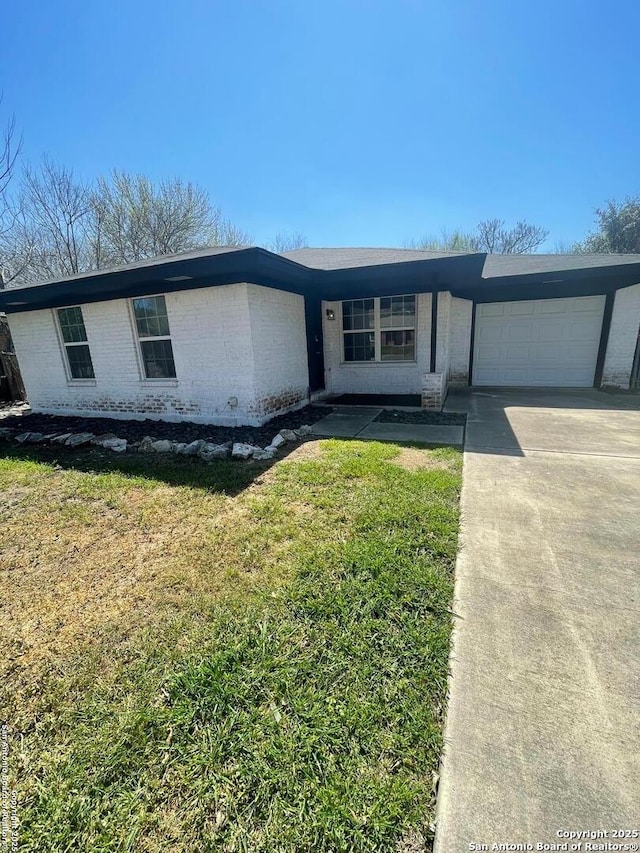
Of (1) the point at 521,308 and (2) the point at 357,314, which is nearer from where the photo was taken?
(2) the point at 357,314

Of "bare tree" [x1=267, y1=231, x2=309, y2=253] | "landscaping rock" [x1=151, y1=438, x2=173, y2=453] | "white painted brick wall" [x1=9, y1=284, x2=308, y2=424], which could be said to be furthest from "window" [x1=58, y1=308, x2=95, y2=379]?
"bare tree" [x1=267, y1=231, x2=309, y2=253]

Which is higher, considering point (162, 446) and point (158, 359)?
point (158, 359)

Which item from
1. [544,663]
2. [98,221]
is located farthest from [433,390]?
[98,221]

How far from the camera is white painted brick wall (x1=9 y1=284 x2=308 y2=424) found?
20.3 feet

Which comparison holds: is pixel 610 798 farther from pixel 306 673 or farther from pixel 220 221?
pixel 220 221

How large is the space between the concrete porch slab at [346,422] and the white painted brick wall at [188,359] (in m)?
1.09

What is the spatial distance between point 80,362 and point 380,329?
22.5 ft

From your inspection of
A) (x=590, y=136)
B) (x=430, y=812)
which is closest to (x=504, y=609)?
(x=430, y=812)

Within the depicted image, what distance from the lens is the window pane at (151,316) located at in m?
6.75

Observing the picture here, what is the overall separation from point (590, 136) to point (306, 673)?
55.4 ft

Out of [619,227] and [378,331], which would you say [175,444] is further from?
[619,227]

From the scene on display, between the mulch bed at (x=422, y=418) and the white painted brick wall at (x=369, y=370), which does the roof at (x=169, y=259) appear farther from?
the mulch bed at (x=422, y=418)

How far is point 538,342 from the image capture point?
32.3ft

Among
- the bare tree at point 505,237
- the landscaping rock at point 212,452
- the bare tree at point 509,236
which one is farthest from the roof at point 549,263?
the bare tree at point 509,236
